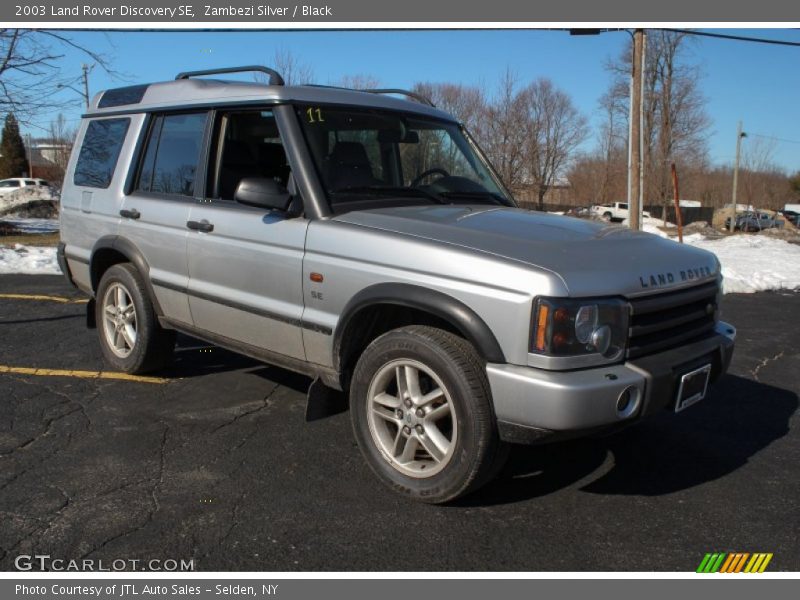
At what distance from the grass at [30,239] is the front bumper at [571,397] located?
1483 centimetres

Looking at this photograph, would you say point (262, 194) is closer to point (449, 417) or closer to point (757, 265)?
point (449, 417)

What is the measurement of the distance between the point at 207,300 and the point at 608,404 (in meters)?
2.64

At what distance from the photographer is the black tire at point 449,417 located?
3.02 metres

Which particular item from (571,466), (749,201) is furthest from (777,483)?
(749,201)

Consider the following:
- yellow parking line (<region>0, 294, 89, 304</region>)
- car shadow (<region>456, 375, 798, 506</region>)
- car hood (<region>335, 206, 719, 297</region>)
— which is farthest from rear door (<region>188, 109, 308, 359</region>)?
yellow parking line (<region>0, 294, 89, 304</region>)

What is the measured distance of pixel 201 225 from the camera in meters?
4.31

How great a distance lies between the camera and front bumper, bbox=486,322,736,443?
2.81m

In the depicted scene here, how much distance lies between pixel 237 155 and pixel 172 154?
65 cm

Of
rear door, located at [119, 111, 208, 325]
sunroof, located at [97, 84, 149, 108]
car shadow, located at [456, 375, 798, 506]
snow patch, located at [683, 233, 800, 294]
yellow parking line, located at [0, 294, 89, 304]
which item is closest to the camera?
car shadow, located at [456, 375, 798, 506]

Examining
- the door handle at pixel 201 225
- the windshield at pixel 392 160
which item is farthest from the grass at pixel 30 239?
the windshield at pixel 392 160

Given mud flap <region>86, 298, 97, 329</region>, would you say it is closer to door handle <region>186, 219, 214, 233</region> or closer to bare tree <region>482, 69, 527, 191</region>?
door handle <region>186, 219, 214, 233</region>

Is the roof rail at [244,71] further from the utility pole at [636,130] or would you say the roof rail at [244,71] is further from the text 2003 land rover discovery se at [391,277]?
the utility pole at [636,130]

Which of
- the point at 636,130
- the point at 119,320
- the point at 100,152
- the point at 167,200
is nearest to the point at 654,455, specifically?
the point at 167,200

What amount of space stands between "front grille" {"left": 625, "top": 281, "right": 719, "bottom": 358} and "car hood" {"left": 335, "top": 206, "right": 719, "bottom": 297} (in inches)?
2.3
